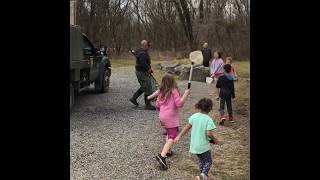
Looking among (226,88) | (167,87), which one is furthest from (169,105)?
(226,88)

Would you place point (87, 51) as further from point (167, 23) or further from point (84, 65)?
point (167, 23)

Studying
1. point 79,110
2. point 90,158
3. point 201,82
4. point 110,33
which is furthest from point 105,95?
point 110,33

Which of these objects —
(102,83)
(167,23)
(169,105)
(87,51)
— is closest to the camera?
(169,105)

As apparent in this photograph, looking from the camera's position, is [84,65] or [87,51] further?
[87,51]

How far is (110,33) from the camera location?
136 feet

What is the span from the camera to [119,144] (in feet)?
26.9

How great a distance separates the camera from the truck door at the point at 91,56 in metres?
13.3

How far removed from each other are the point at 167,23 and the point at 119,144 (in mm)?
32856

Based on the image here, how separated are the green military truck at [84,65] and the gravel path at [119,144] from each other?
0.62 meters

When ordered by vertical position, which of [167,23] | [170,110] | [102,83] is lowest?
[170,110]

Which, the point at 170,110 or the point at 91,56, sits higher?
the point at 91,56

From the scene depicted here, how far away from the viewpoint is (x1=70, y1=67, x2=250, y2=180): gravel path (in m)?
6.65
